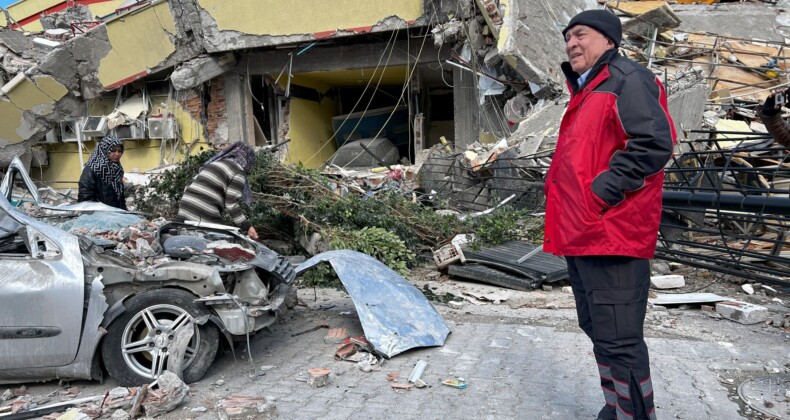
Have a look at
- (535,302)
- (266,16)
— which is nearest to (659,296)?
(535,302)

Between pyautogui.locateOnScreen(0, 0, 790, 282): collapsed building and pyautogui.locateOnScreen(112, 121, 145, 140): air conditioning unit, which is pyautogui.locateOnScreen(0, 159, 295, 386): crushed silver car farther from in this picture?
pyautogui.locateOnScreen(112, 121, 145, 140): air conditioning unit

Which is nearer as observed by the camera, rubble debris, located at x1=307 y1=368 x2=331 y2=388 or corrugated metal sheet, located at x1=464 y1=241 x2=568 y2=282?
rubble debris, located at x1=307 y1=368 x2=331 y2=388

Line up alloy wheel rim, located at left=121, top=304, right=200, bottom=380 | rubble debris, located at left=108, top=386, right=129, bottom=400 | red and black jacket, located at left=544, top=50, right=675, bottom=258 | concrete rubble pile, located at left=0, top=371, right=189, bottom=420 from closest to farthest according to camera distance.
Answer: red and black jacket, located at left=544, top=50, right=675, bottom=258 < concrete rubble pile, located at left=0, top=371, right=189, bottom=420 < rubble debris, located at left=108, top=386, right=129, bottom=400 < alloy wheel rim, located at left=121, top=304, right=200, bottom=380

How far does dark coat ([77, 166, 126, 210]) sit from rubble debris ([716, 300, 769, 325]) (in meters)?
7.10

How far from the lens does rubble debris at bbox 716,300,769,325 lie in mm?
5219

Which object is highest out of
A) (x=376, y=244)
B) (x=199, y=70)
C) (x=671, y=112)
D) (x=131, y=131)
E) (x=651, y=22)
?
(x=651, y=22)

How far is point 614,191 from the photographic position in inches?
97.9

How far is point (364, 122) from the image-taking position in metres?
15.7

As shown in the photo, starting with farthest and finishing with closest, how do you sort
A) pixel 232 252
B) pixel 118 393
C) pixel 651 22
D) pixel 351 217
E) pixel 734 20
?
pixel 734 20 < pixel 651 22 < pixel 351 217 < pixel 232 252 < pixel 118 393

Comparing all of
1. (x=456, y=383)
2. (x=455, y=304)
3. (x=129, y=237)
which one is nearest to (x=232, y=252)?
(x=129, y=237)

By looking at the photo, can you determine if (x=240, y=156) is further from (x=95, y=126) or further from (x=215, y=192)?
(x=95, y=126)

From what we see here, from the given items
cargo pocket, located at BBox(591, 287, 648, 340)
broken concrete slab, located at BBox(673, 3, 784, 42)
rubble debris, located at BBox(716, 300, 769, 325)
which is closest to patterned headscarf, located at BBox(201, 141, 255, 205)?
cargo pocket, located at BBox(591, 287, 648, 340)

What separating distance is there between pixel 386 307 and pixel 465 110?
846cm

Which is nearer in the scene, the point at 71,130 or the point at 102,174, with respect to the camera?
the point at 102,174
